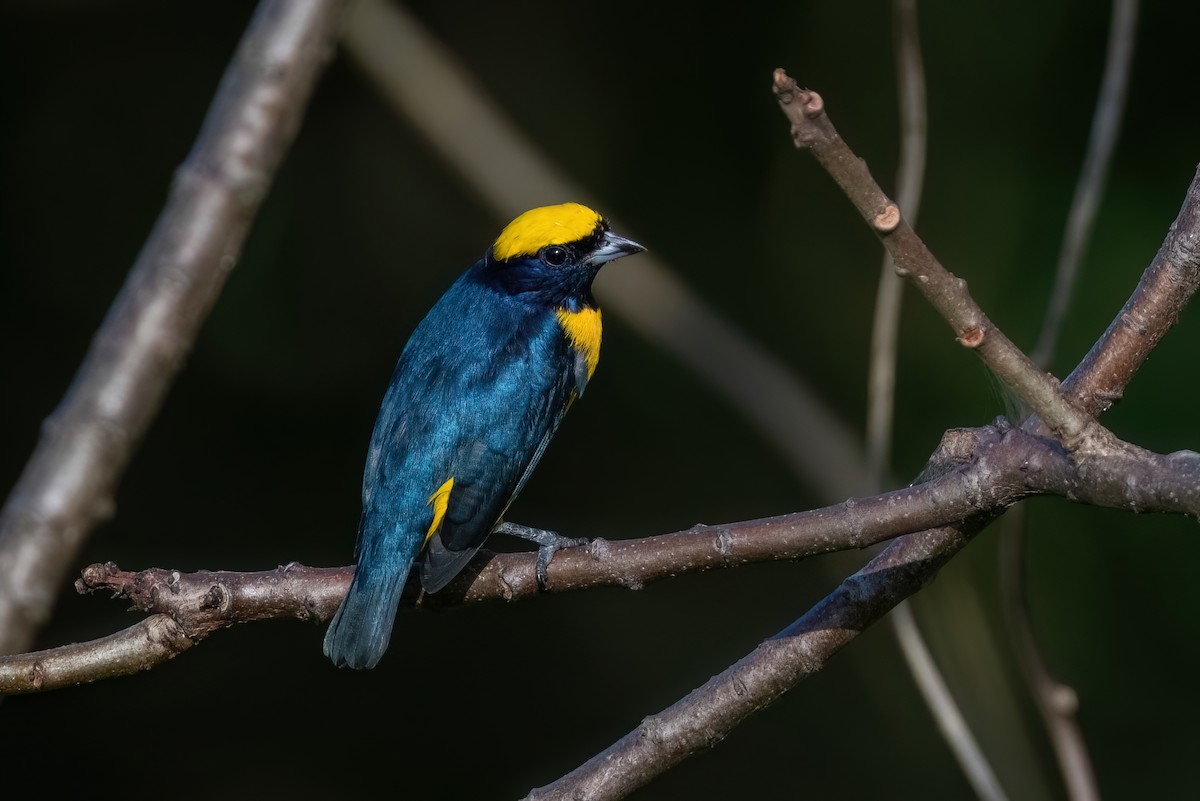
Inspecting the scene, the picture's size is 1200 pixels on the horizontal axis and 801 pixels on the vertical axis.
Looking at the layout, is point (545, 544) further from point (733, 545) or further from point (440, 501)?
point (733, 545)

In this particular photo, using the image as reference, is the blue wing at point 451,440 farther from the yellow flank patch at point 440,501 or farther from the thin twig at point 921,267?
the thin twig at point 921,267

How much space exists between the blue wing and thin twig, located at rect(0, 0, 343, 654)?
0.51 metres

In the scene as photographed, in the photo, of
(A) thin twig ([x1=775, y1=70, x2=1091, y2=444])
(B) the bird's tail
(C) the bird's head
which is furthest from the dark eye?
(A) thin twig ([x1=775, y1=70, x2=1091, y2=444])

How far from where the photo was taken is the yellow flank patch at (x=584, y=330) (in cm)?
333

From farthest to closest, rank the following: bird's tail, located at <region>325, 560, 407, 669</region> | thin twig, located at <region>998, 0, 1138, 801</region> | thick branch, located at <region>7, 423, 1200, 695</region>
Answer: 1. thin twig, located at <region>998, 0, 1138, 801</region>
2. bird's tail, located at <region>325, 560, 407, 669</region>
3. thick branch, located at <region>7, 423, 1200, 695</region>

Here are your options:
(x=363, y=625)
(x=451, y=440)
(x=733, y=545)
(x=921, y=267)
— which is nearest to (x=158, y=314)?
(x=451, y=440)

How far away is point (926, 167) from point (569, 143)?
55.7 inches

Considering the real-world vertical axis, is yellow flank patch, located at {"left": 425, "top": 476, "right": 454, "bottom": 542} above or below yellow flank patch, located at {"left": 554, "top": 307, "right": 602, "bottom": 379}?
below

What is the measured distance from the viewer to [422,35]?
451 cm

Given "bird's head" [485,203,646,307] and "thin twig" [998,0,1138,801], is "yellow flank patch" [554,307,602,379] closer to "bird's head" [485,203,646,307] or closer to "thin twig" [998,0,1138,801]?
"bird's head" [485,203,646,307]

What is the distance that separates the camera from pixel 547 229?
337 centimetres

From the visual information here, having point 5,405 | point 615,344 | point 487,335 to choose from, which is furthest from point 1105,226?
point 5,405

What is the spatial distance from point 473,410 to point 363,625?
25.0 inches

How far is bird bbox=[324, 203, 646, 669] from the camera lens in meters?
2.52
